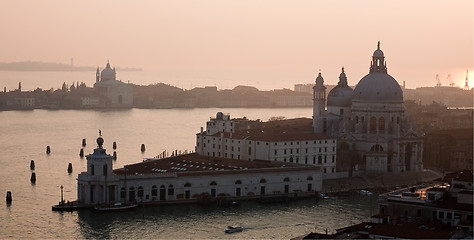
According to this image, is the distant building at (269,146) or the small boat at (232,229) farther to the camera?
the distant building at (269,146)

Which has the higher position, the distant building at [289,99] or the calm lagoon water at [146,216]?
the distant building at [289,99]

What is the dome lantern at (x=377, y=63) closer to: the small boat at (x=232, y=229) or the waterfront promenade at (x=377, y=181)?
the waterfront promenade at (x=377, y=181)

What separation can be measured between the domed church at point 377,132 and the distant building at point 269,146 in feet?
5.25

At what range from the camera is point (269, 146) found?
145 feet

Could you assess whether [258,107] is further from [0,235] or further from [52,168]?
[0,235]

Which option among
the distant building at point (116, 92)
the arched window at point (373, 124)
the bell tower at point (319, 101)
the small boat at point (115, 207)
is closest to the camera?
the small boat at point (115, 207)

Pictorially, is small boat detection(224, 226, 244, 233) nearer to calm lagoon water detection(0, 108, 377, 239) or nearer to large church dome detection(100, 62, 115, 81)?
calm lagoon water detection(0, 108, 377, 239)

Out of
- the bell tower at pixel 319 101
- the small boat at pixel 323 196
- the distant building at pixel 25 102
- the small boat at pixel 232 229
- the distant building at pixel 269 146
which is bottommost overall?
the small boat at pixel 232 229

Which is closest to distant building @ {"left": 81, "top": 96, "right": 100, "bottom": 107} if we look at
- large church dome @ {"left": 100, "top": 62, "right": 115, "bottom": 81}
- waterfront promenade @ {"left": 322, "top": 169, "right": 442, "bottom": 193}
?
large church dome @ {"left": 100, "top": 62, "right": 115, "bottom": 81}

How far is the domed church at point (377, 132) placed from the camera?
47844 millimetres

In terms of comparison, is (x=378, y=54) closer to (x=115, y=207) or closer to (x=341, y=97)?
(x=341, y=97)

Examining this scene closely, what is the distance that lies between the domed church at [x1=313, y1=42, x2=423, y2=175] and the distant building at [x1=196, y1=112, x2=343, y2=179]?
1.60 metres

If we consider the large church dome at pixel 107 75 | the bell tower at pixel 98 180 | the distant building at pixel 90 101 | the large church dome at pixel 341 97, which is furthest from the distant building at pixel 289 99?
the bell tower at pixel 98 180

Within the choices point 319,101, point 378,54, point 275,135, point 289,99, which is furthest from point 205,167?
point 289,99
